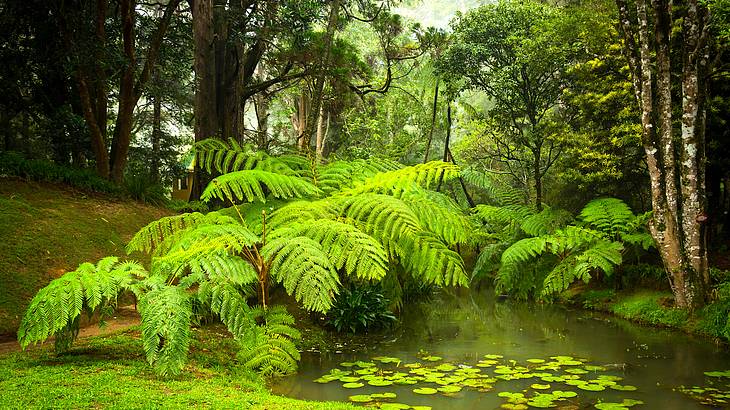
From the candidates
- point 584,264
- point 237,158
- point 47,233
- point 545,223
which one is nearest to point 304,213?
point 237,158

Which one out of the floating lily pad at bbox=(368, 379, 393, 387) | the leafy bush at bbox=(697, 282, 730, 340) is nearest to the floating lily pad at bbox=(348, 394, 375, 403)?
the floating lily pad at bbox=(368, 379, 393, 387)

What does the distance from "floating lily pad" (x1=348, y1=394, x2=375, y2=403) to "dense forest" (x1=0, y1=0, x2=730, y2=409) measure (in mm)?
37

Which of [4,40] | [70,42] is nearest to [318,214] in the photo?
[70,42]

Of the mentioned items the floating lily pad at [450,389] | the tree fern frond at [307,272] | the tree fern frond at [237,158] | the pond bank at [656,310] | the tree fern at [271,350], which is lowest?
the floating lily pad at [450,389]

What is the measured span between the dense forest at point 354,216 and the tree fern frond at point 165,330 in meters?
0.01

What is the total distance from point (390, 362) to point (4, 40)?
23.3 ft

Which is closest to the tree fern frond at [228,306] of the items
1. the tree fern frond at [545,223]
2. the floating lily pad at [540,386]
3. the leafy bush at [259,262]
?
the leafy bush at [259,262]

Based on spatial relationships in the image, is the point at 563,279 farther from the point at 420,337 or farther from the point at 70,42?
the point at 70,42

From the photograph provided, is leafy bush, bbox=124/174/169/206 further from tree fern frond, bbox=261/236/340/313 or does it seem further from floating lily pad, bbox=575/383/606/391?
floating lily pad, bbox=575/383/606/391

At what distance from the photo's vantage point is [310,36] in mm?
8812

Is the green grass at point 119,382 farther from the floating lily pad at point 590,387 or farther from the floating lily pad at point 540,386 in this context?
the floating lily pad at point 590,387

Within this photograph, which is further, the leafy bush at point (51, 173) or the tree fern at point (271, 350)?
the leafy bush at point (51, 173)

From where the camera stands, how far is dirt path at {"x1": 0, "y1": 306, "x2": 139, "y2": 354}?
3.51 m

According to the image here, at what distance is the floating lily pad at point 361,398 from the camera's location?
11.0 ft
